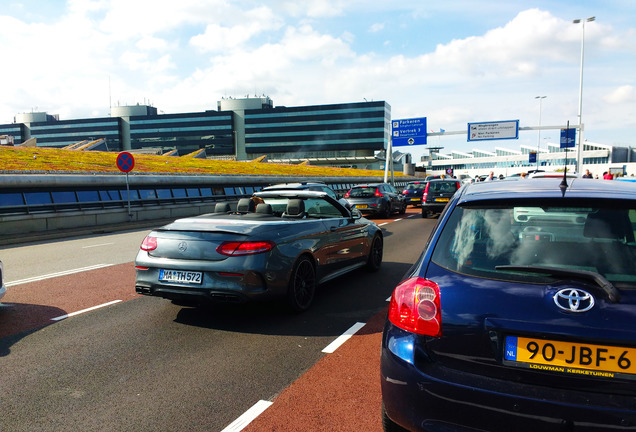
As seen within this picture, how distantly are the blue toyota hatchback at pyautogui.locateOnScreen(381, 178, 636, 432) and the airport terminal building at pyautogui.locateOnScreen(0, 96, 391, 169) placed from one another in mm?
121865

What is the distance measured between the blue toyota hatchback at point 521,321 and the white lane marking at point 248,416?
0.99 m

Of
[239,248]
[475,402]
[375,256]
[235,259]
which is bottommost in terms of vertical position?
[375,256]

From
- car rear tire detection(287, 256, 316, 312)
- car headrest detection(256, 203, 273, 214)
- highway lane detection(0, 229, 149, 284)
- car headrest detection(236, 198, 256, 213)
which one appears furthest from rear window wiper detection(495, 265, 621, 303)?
highway lane detection(0, 229, 149, 284)

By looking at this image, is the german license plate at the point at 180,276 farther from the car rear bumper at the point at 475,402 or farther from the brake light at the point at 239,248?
the car rear bumper at the point at 475,402

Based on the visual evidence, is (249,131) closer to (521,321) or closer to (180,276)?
(180,276)

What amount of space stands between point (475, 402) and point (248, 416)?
1648 millimetres

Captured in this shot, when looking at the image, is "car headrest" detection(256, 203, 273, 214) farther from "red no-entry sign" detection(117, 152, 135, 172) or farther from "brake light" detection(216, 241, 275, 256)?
"red no-entry sign" detection(117, 152, 135, 172)

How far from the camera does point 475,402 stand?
227 centimetres

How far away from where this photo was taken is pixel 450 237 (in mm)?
2736

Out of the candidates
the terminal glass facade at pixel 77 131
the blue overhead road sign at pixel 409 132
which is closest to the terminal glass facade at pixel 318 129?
the terminal glass facade at pixel 77 131

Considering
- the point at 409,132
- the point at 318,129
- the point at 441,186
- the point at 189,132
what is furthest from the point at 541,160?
the point at 441,186

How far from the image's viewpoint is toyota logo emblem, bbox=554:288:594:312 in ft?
7.18

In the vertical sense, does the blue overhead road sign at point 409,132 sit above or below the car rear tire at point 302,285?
above

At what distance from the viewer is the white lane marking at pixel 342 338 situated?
15.2 ft
